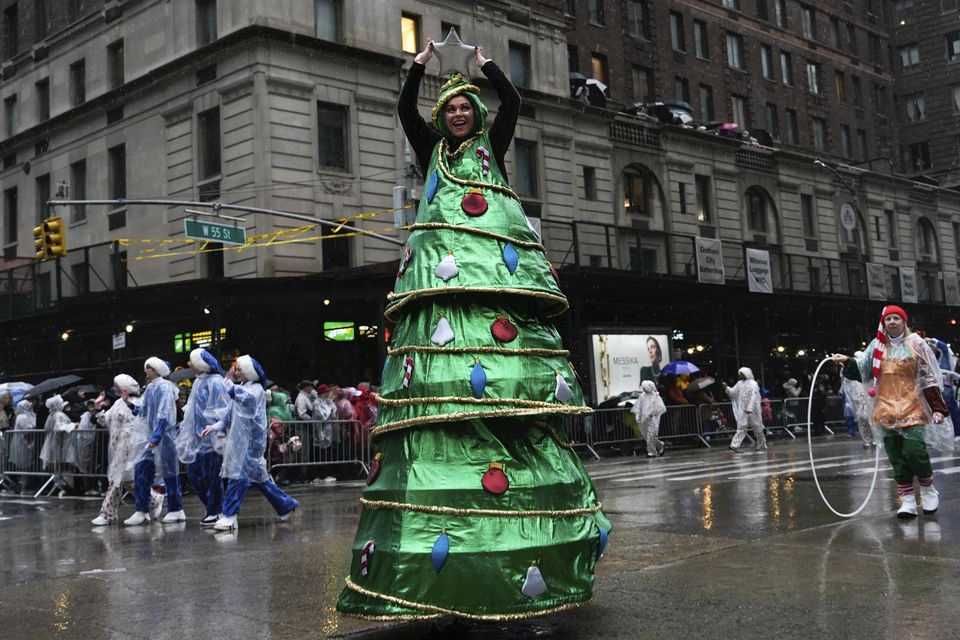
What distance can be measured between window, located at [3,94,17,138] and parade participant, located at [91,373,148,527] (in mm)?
29199

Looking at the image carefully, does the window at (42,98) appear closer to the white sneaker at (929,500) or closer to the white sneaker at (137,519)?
the white sneaker at (137,519)

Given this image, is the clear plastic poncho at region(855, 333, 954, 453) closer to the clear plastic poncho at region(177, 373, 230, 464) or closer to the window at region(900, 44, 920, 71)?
the clear plastic poncho at region(177, 373, 230, 464)

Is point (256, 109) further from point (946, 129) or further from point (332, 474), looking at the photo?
point (946, 129)

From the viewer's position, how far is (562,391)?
15.8 feet

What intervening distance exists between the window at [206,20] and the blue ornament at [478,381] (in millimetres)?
27048

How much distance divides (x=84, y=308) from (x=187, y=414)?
1753 centimetres

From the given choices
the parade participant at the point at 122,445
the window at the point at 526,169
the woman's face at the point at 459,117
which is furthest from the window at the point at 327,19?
the woman's face at the point at 459,117

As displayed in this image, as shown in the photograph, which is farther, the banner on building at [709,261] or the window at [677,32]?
the window at [677,32]

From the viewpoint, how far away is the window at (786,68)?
155ft

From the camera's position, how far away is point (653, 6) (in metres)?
41.0

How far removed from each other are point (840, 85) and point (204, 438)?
47.7 metres

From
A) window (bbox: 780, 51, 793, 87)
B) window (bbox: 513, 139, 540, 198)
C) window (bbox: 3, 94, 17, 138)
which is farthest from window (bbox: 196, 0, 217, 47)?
window (bbox: 780, 51, 793, 87)

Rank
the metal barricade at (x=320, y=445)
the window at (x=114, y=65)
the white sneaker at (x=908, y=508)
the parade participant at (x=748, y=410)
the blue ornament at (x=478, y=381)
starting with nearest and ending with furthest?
the blue ornament at (x=478, y=381) → the white sneaker at (x=908, y=508) → the metal barricade at (x=320, y=445) → the parade participant at (x=748, y=410) → the window at (x=114, y=65)

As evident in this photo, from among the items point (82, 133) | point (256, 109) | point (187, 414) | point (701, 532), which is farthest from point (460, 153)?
point (82, 133)
